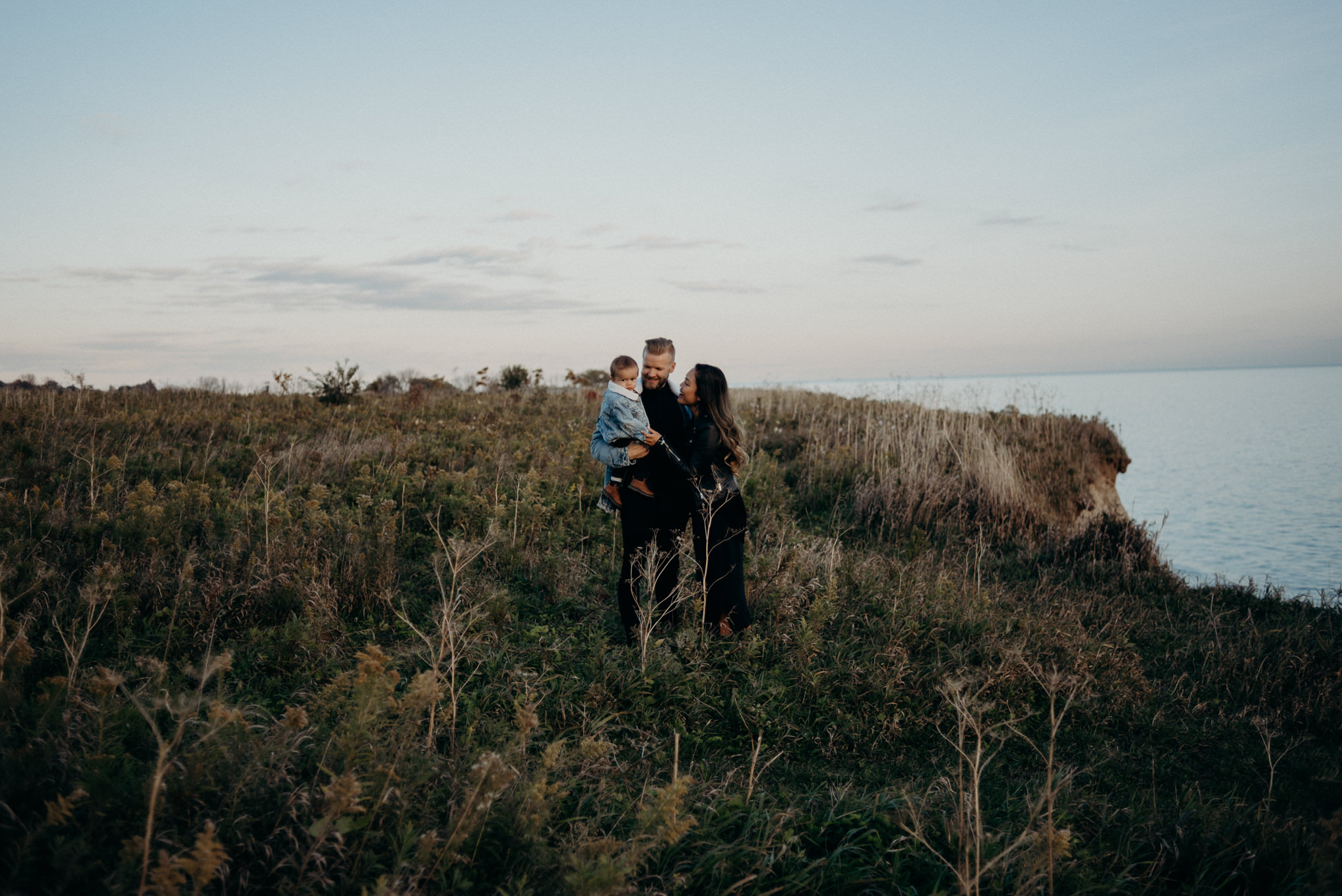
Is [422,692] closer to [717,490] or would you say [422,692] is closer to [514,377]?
[717,490]

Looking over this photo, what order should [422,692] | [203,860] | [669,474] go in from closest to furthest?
[203,860], [422,692], [669,474]

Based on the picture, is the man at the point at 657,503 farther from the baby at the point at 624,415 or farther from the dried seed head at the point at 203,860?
the dried seed head at the point at 203,860

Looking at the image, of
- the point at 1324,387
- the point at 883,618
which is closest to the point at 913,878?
the point at 883,618

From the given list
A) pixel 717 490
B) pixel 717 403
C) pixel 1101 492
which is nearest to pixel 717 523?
pixel 717 490

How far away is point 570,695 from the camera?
167 inches

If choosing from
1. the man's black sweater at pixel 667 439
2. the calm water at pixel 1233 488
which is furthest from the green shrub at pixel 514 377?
the man's black sweater at pixel 667 439

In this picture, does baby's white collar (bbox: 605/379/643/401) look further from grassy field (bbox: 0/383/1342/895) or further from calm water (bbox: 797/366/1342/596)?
calm water (bbox: 797/366/1342/596)

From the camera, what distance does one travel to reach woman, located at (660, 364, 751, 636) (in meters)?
4.68

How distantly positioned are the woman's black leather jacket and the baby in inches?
Result: 9.3

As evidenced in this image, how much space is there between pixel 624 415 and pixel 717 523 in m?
1.07

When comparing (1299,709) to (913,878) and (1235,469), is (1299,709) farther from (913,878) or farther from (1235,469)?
(1235,469)

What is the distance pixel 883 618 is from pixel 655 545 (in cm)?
222

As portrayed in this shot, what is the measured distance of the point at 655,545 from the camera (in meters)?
4.54

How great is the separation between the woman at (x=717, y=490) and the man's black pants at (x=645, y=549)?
0.23m
